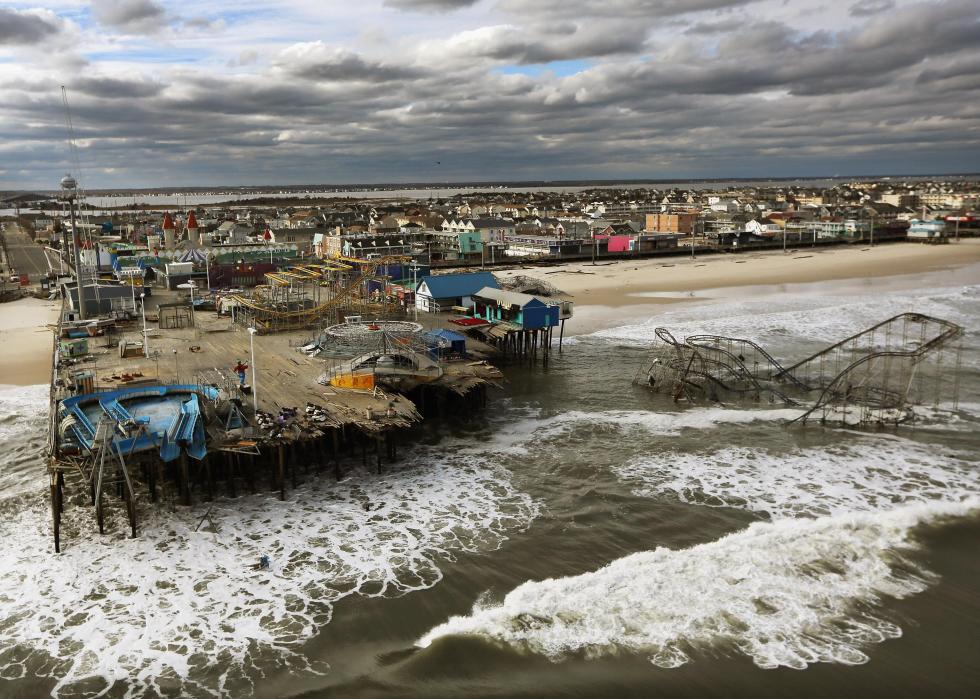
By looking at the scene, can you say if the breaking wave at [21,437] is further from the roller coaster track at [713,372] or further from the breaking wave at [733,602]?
the roller coaster track at [713,372]

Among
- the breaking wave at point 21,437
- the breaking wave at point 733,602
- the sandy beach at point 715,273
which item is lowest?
the breaking wave at point 733,602

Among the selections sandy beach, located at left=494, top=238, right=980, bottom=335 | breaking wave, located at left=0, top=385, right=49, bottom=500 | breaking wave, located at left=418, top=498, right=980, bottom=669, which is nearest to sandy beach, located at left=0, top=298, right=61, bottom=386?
breaking wave, located at left=0, top=385, right=49, bottom=500

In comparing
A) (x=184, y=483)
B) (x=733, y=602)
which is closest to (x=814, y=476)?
(x=733, y=602)

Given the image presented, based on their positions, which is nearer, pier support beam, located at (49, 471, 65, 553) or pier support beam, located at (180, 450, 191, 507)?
pier support beam, located at (49, 471, 65, 553)

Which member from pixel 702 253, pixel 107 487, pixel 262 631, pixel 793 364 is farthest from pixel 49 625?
pixel 702 253

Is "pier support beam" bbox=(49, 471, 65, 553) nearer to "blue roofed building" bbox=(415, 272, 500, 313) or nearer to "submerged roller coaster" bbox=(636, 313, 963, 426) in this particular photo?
"submerged roller coaster" bbox=(636, 313, 963, 426)

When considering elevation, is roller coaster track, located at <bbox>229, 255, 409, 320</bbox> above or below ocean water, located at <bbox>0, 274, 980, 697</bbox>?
above

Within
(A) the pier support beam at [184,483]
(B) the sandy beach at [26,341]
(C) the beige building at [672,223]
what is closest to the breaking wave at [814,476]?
(A) the pier support beam at [184,483]

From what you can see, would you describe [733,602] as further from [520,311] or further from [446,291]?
[446,291]
